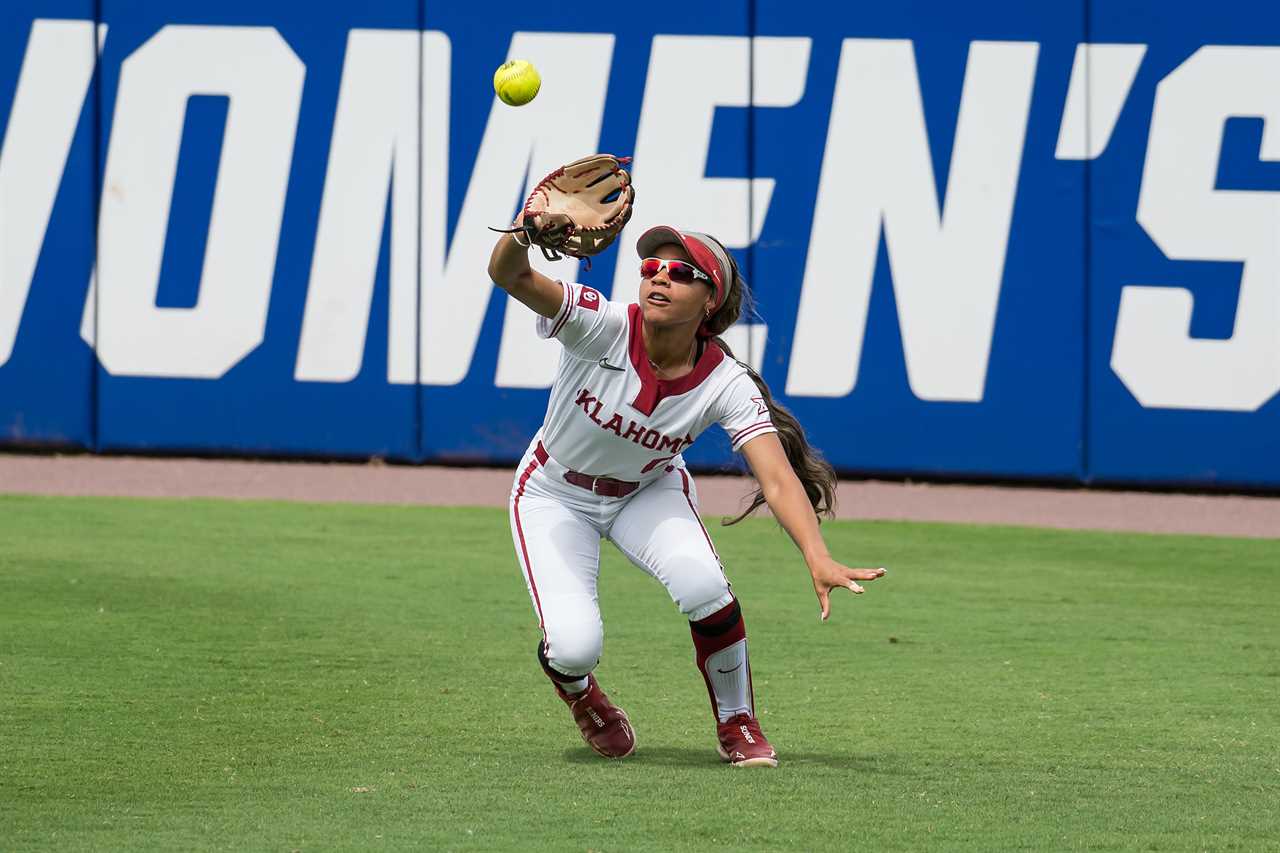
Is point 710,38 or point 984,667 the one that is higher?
point 710,38

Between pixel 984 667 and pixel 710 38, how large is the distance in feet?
22.4

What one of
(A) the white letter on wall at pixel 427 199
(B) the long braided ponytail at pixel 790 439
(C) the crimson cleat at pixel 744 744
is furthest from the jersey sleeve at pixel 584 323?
(A) the white letter on wall at pixel 427 199

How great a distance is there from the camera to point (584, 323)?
5.67m

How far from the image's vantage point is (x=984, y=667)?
24.4 feet

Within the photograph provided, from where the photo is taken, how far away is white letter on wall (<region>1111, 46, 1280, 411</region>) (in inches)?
501

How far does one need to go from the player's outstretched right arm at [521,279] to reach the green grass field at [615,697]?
51.8 inches

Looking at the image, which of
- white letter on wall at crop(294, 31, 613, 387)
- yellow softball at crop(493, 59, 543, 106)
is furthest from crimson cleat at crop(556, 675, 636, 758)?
white letter on wall at crop(294, 31, 613, 387)

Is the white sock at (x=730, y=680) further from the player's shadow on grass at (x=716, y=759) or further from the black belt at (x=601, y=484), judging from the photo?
the black belt at (x=601, y=484)

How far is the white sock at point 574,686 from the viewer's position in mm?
5730

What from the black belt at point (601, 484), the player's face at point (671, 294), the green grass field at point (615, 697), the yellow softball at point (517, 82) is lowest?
the green grass field at point (615, 697)

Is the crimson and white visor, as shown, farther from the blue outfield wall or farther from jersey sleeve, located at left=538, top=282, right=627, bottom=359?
the blue outfield wall

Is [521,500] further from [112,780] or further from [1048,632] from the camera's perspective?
[1048,632]

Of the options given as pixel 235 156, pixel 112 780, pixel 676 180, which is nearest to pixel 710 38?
pixel 676 180

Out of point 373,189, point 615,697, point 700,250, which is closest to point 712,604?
point 700,250
